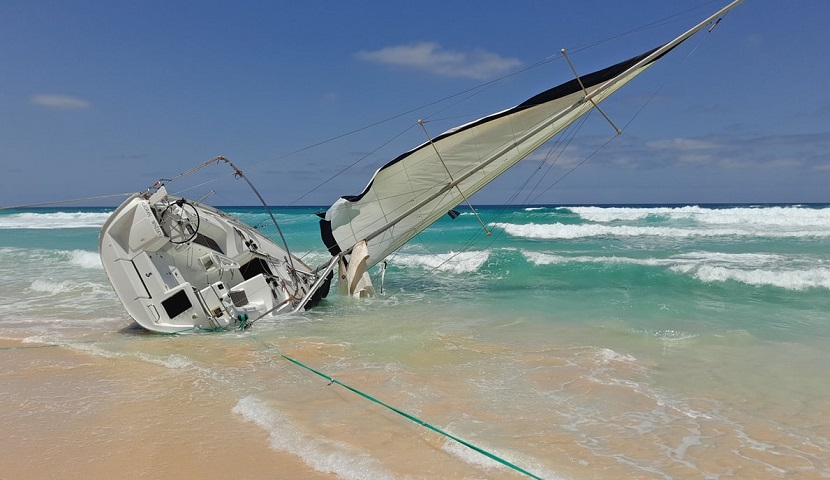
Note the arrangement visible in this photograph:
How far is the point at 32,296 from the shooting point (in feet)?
47.2

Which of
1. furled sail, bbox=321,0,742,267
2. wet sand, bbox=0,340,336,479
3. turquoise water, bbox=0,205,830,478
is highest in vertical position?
furled sail, bbox=321,0,742,267

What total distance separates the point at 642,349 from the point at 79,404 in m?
7.54

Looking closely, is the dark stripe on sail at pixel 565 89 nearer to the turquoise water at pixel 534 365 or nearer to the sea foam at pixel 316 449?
the turquoise water at pixel 534 365

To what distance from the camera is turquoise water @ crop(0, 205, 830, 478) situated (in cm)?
512

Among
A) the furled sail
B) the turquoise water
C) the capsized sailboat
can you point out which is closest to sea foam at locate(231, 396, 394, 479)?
the turquoise water

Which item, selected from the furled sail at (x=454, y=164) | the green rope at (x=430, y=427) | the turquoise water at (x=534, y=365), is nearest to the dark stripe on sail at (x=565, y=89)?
the furled sail at (x=454, y=164)

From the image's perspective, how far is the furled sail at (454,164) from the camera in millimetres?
10820

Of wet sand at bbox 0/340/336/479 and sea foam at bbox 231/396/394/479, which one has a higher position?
wet sand at bbox 0/340/336/479

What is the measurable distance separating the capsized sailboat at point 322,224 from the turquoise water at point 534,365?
69 centimetres

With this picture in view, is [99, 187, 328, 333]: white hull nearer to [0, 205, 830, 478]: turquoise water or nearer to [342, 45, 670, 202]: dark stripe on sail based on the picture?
[0, 205, 830, 478]: turquoise water

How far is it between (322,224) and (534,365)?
743 centimetres

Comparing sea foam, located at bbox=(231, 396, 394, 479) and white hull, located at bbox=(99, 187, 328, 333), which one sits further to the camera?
white hull, located at bbox=(99, 187, 328, 333)

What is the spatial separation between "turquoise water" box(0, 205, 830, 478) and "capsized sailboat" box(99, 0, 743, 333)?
2.25ft

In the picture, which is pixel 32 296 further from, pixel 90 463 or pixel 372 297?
pixel 90 463
